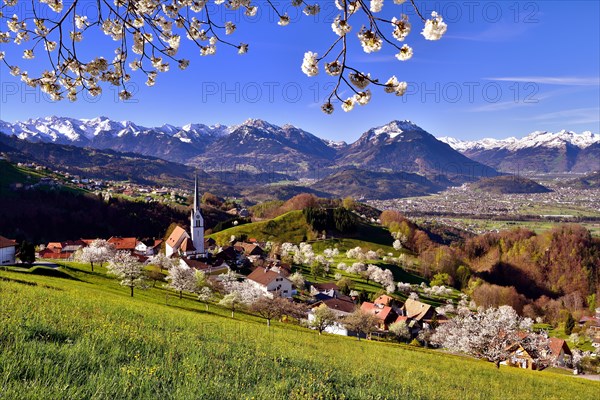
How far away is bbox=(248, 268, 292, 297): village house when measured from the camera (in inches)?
2830

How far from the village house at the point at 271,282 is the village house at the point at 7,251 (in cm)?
4180

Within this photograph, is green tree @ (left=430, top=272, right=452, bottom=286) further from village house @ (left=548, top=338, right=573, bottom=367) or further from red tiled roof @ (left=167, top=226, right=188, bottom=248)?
red tiled roof @ (left=167, top=226, right=188, bottom=248)

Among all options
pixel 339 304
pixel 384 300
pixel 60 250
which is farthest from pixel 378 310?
pixel 60 250

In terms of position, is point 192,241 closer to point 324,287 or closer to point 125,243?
point 125,243

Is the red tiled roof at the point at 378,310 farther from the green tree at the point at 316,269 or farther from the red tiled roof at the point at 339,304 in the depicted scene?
the green tree at the point at 316,269

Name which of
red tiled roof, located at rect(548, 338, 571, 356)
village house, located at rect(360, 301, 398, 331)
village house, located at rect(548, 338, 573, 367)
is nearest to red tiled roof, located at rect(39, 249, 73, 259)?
village house, located at rect(360, 301, 398, 331)

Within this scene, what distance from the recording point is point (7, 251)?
61250 mm

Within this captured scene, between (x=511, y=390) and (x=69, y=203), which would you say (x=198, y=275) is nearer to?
(x=511, y=390)

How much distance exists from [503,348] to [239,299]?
32.7m

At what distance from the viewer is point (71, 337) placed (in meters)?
7.34

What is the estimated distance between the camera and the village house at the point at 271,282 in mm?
71875

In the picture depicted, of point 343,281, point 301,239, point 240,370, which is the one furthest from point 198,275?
point 301,239

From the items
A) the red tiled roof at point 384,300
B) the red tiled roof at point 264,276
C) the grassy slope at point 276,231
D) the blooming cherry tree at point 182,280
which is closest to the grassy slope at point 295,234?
the grassy slope at point 276,231

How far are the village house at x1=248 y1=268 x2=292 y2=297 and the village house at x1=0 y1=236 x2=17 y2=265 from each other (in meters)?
41.8
